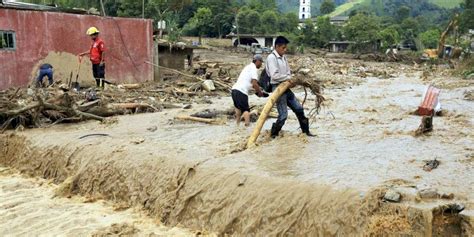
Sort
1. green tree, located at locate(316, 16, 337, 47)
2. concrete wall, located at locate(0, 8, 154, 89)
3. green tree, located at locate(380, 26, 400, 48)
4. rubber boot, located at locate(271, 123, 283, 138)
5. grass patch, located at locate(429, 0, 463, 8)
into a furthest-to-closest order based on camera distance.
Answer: grass patch, located at locate(429, 0, 463, 8) → green tree, located at locate(316, 16, 337, 47) → green tree, located at locate(380, 26, 400, 48) → concrete wall, located at locate(0, 8, 154, 89) → rubber boot, located at locate(271, 123, 283, 138)

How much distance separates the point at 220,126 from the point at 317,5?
176878 mm

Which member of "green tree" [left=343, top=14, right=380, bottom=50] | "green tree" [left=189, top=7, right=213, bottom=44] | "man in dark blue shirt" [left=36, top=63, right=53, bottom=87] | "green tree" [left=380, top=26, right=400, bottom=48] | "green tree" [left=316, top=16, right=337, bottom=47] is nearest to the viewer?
"man in dark blue shirt" [left=36, top=63, right=53, bottom=87]

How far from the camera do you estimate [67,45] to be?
17344 mm

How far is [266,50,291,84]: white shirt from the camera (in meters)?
8.47

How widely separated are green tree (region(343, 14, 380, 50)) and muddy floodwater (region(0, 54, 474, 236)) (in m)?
51.9

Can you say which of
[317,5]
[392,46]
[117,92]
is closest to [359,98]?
[117,92]

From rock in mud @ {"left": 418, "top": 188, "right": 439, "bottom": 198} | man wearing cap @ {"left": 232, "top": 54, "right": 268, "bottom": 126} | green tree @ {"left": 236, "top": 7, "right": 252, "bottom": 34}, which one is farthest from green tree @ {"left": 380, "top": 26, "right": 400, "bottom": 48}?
rock in mud @ {"left": 418, "top": 188, "right": 439, "bottom": 198}

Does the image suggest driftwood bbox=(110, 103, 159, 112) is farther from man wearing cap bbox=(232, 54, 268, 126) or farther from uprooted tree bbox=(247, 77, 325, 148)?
uprooted tree bbox=(247, 77, 325, 148)

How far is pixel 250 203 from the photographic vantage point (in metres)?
6.04

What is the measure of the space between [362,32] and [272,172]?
197 ft

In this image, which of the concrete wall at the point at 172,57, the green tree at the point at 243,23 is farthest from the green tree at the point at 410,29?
the concrete wall at the point at 172,57

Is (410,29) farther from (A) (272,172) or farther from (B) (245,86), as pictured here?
(A) (272,172)

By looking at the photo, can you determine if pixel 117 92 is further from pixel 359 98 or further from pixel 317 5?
pixel 317 5

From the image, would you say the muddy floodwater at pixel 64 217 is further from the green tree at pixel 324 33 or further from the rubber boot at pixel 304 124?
the green tree at pixel 324 33
